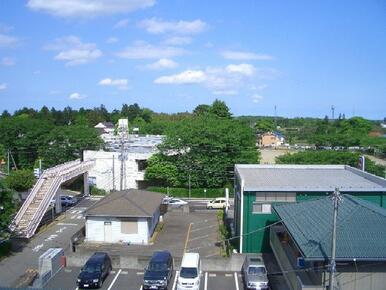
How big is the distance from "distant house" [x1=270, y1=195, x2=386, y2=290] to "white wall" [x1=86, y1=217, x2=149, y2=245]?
35.8 ft

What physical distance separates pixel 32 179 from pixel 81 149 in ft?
33.0

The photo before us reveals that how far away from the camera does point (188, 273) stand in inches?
777

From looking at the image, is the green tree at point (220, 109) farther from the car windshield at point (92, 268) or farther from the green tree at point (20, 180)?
the car windshield at point (92, 268)

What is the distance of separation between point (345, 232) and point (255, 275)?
515cm

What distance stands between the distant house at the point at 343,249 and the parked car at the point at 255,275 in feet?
3.57

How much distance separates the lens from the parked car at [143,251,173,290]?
19.8m

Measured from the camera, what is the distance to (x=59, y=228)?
31.5 m

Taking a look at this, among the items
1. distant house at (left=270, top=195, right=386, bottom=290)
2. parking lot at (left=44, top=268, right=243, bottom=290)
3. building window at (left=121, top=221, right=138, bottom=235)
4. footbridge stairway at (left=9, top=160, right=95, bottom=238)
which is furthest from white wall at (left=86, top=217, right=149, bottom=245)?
distant house at (left=270, top=195, right=386, bottom=290)

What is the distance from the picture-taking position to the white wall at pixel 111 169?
1809 inches

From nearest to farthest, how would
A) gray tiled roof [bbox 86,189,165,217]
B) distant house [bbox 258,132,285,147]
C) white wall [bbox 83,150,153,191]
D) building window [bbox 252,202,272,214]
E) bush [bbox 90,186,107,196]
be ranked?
1. building window [bbox 252,202,272,214]
2. gray tiled roof [bbox 86,189,165,217]
3. bush [bbox 90,186,107,196]
4. white wall [bbox 83,150,153,191]
5. distant house [bbox 258,132,285,147]

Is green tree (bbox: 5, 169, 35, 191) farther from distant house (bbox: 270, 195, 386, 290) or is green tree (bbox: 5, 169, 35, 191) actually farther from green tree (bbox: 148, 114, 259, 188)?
distant house (bbox: 270, 195, 386, 290)

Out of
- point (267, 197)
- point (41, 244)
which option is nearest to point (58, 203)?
point (41, 244)

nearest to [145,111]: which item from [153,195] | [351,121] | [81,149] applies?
[351,121]

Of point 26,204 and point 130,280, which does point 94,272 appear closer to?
point 130,280
